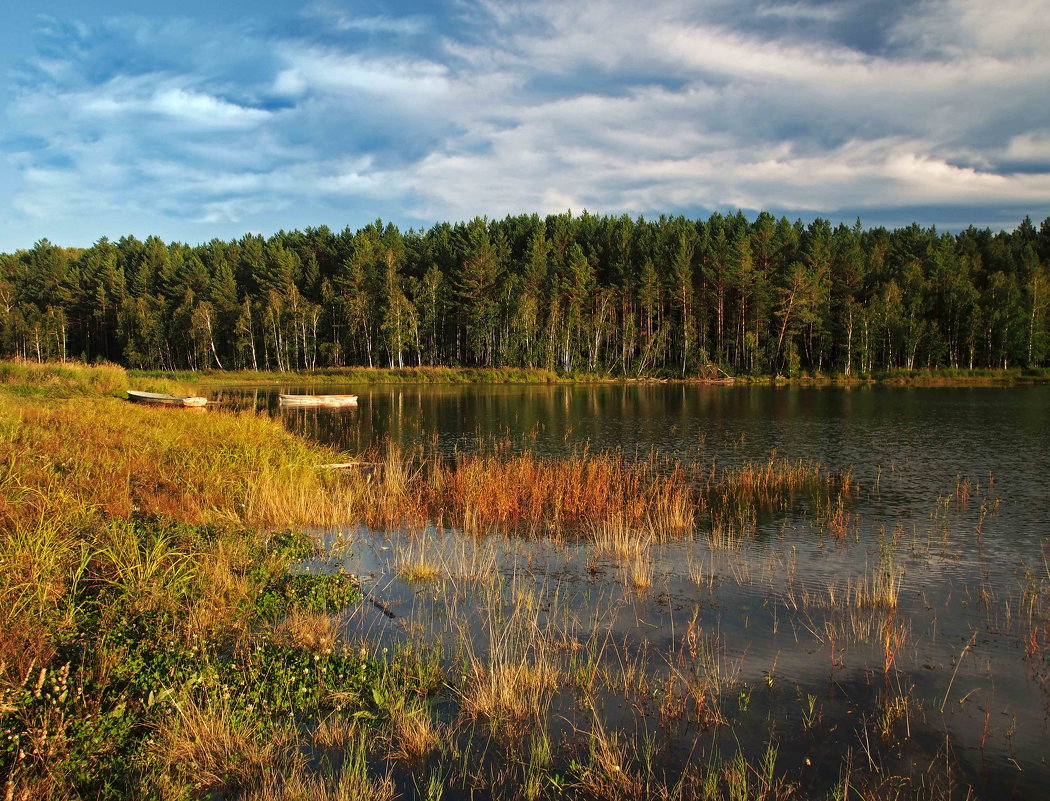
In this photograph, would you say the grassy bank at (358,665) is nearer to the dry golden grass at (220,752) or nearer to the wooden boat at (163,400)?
the dry golden grass at (220,752)

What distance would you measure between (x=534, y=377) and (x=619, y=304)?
1884cm

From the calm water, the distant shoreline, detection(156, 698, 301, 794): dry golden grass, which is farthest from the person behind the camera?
the distant shoreline

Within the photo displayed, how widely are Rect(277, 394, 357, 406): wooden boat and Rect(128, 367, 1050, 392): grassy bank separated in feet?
109

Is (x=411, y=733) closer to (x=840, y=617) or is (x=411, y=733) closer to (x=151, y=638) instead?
(x=151, y=638)

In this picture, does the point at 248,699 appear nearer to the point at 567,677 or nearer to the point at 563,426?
the point at 567,677

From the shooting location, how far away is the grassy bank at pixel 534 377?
7625cm

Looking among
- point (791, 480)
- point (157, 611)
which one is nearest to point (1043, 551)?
point (791, 480)

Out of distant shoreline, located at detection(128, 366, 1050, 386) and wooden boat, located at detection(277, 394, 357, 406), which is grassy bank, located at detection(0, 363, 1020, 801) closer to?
wooden boat, located at detection(277, 394, 357, 406)

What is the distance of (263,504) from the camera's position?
45.6ft

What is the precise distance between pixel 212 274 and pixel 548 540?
118813mm

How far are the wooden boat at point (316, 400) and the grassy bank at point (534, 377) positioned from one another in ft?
109

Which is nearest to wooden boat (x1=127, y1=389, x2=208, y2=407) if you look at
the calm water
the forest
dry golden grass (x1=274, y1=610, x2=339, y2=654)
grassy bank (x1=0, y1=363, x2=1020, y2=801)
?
grassy bank (x1=0, y1=363, x2=1020, y2=801)

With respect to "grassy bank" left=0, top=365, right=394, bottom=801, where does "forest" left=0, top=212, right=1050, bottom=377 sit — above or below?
above

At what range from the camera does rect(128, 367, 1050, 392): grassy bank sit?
76.2m
